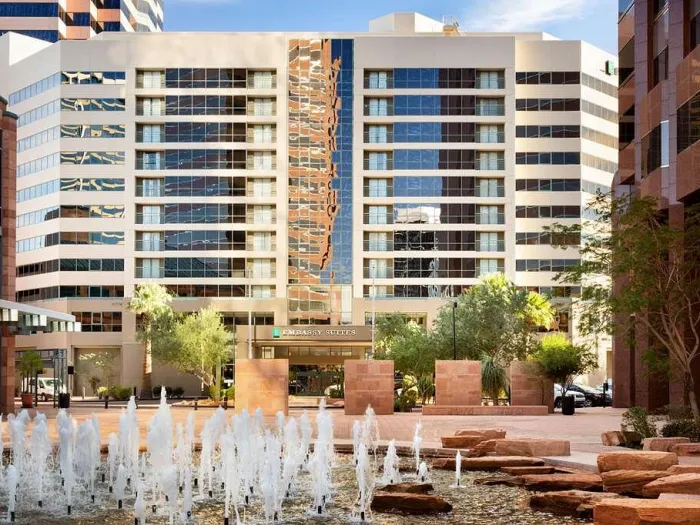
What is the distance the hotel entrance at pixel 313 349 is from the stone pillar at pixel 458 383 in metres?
45.8

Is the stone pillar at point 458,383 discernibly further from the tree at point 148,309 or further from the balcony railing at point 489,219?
the balcony railing at point 489,219

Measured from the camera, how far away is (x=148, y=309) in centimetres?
8581

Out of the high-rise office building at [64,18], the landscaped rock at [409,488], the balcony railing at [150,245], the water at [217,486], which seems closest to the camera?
the water at [217,486]

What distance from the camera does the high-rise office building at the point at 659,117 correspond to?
3631 centimetres

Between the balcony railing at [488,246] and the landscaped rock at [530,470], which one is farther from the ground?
the balcony railing at [488,246]

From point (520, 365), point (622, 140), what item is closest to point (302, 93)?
point (622, 140)

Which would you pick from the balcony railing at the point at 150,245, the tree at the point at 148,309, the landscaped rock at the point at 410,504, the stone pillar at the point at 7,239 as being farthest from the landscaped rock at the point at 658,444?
the balcony railing at the point at 150,245

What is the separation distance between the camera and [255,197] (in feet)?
305

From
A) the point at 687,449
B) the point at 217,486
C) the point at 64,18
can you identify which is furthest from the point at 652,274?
the point at 64,18

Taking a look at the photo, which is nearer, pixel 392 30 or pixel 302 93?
pixel 302 93

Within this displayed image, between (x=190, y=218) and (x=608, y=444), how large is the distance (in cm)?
7169

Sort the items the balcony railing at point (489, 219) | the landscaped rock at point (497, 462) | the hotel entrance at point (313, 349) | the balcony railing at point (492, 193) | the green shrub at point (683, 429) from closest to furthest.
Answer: the landscaped rock at point (497, 462)
the green shrub at point (683, 429)
the hotel entrance at point (313, 349)
the balcony railing at point (492, 193)
the balcony railing at point (489, 219)

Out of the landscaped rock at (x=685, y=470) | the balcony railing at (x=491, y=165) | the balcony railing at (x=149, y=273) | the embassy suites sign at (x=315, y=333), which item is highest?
the balcony railing at (x=491, y=165)

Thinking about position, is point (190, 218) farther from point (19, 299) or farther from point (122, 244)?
point (19, 299)
